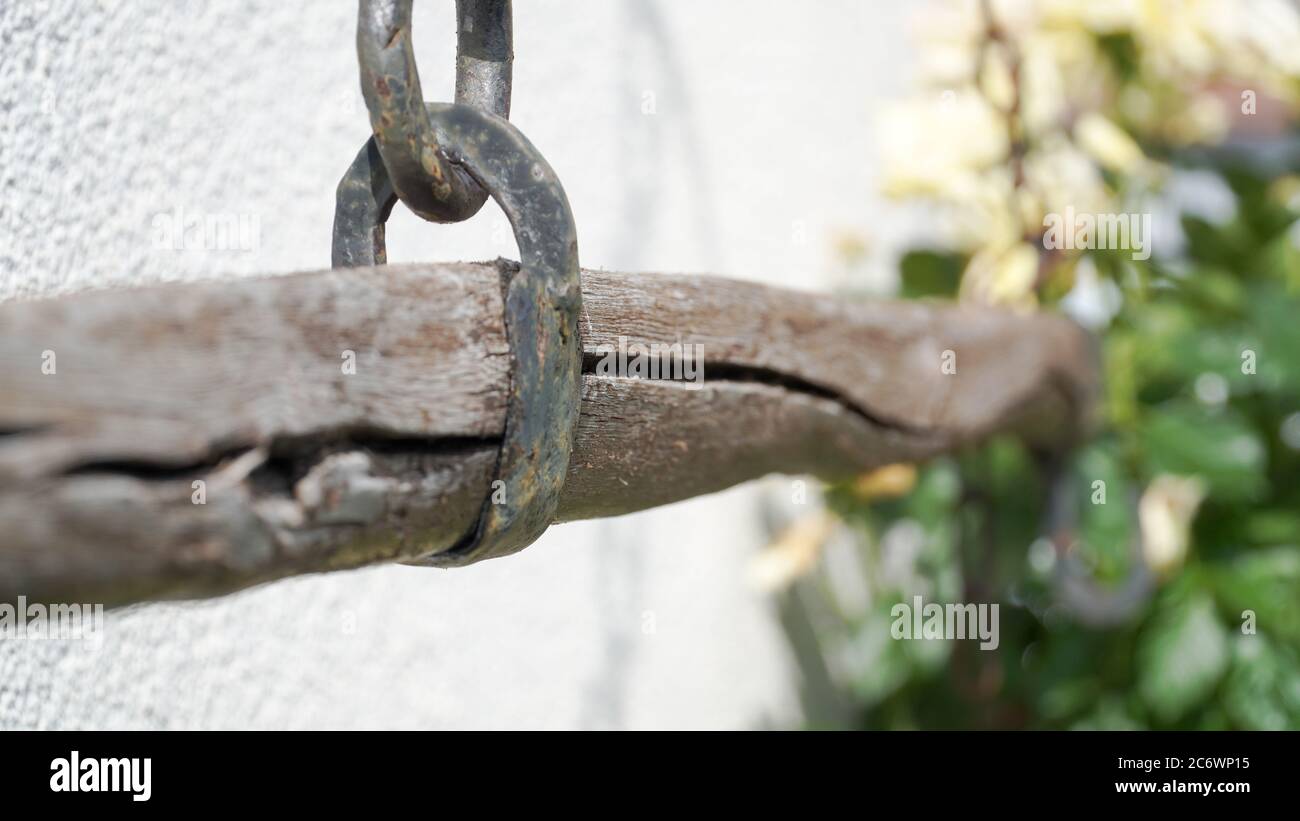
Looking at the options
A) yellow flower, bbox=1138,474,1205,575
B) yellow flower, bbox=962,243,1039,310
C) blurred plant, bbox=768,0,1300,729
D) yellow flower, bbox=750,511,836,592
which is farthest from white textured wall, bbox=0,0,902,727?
yellow flower, bbox=1138,474,1205,575

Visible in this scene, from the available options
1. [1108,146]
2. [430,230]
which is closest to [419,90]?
[430,230]

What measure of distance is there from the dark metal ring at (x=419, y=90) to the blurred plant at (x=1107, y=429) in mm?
859

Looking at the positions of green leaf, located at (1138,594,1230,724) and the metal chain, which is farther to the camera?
green leaf, located at (1138,594,1230,724)

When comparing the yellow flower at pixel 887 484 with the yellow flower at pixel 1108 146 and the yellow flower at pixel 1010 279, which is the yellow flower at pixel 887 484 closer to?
the yellow flower at pixel 1010 279

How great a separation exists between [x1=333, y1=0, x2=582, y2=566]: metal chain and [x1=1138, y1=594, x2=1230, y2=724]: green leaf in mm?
893

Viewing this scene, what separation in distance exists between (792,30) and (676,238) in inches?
18.1

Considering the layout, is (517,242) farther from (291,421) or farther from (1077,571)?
(1077,571)

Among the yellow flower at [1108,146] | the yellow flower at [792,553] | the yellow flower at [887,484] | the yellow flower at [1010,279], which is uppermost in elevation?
the yellow flower at [1108,146]

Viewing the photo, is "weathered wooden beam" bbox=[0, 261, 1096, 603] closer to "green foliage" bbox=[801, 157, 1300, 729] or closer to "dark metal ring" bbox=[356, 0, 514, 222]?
"dark metal ring" bbox=[356, 0, 514, 222]

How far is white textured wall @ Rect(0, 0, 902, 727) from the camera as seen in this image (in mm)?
494

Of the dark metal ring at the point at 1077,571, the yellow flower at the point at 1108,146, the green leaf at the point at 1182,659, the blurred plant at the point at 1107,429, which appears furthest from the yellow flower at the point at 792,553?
the yellow flower at the point at 1108,146

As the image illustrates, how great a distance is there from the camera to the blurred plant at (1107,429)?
1089 millimetres
